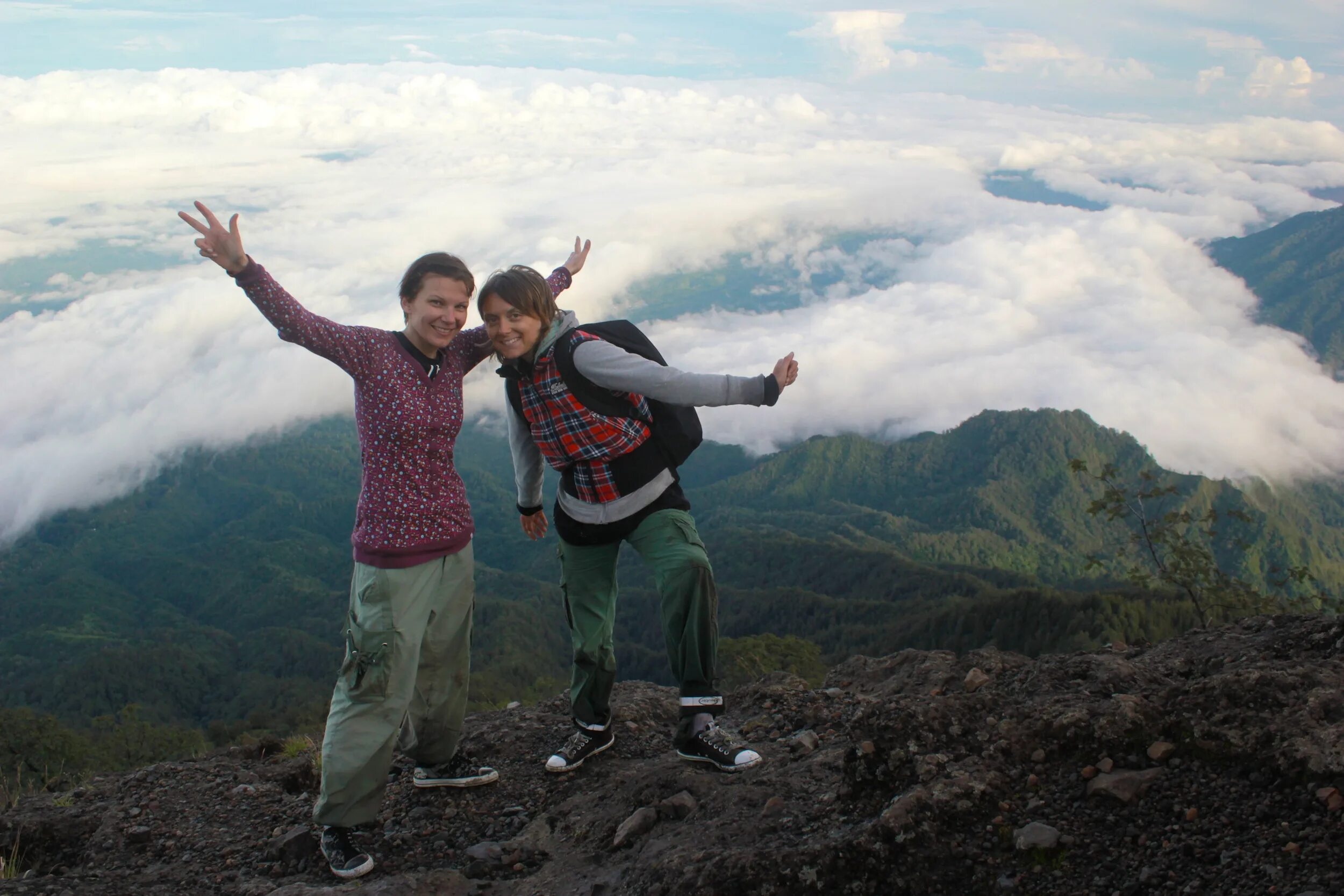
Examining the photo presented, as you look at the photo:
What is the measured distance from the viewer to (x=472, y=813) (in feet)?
19.7

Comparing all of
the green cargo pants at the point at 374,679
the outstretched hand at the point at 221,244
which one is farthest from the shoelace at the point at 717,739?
the outstretched hand at the point at 221,244

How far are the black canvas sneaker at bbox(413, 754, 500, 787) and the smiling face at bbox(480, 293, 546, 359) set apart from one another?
9.99 feet

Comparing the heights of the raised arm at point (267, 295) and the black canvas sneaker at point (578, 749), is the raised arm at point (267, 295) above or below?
above

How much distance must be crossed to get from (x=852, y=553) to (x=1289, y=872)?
14091cm

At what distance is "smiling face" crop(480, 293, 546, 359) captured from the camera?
5289 millimetres

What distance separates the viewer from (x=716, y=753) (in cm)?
585

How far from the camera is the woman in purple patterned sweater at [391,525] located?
17.0 ft

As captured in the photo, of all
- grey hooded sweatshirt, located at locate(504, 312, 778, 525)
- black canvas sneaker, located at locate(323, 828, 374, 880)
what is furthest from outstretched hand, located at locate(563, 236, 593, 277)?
black canvas sneaker, located at locate(323, 828, 374, 880)

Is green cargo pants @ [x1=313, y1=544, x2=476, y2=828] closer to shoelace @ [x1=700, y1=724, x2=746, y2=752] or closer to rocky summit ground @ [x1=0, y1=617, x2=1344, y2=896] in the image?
rocky summit ground @ [x1=0, y1=617, x2=1344, y2=896]

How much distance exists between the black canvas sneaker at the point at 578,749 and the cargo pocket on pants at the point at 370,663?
169 cm

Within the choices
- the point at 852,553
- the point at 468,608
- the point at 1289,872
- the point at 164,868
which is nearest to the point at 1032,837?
the point at 1289,872

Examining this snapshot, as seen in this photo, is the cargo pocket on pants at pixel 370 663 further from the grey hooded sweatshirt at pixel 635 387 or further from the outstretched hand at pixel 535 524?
the outstretched hand at pixel 535 524

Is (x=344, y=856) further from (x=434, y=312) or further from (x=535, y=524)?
(x=434, y=312)

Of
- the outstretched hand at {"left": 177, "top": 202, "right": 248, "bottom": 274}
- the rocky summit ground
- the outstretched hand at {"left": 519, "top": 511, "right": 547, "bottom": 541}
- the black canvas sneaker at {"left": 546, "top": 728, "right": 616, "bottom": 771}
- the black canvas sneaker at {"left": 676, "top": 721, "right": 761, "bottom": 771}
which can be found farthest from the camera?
the outstretched hand at {"left": 519, "top": 511, "right": 547, "bottom": 541}
